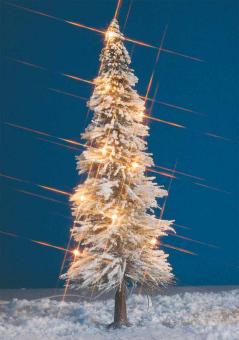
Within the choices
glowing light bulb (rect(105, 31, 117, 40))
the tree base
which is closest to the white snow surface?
the tree base

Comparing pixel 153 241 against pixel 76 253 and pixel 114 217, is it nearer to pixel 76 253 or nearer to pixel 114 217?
pixel 114 217

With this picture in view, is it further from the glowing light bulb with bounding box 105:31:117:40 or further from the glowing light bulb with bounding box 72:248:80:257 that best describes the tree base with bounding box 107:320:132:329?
the glowing light bulb with bounding box 105:31:117:40

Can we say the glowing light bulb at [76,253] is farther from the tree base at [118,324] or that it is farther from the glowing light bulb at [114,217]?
the tree base at [118,324]

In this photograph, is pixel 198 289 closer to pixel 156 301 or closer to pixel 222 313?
pixel 156 301

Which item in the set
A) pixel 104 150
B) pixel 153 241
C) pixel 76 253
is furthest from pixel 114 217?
pixel 104 150

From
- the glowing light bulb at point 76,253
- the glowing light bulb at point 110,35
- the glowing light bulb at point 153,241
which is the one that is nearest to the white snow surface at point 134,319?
the glowing light bulb at point 153,241
